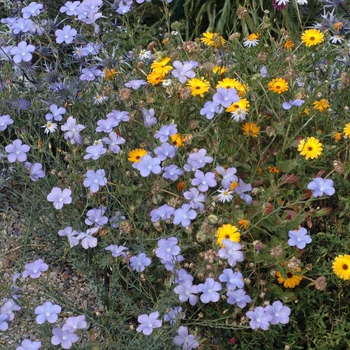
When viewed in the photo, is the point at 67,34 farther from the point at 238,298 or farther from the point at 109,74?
the point at 238,298

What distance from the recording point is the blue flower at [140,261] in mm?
2279

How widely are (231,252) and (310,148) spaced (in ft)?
1.90

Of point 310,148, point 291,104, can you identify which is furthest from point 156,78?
point 310,148

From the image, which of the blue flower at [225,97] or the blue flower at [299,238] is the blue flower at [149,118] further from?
the blue flower at [299,238]

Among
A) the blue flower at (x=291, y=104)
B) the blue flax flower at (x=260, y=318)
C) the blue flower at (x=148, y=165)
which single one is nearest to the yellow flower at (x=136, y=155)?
the blue flower at (x=148, y=165)

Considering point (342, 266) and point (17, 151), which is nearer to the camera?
point (342, 266)

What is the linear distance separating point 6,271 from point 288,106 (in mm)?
1363

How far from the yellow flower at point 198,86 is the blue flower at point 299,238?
652 millimetres

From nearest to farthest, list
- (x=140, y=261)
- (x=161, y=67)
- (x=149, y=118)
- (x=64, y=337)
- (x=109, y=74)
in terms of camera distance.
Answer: (x=64, y=337) → (x=140, y=261) → (x=149, y=118) → (x=161, y=67) → (x=109, y=74)

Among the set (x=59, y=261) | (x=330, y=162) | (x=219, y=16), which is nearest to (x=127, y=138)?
(x=59, y=261)

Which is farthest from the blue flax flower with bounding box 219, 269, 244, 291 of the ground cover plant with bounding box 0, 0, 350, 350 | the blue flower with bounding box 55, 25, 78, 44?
the blue flower with bounding box 55, 25, 78, 44

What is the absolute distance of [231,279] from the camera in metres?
2.19

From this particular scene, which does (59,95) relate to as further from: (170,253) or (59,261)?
(170,253)

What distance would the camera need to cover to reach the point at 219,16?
15.4 feet
